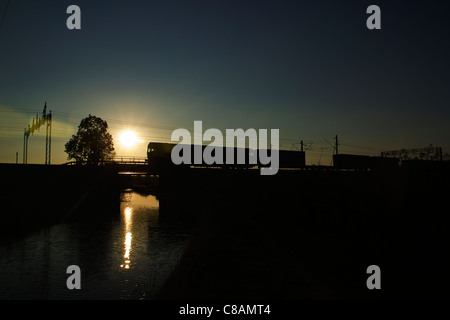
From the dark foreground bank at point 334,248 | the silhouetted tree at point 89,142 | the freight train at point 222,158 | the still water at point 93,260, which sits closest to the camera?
the dark foreground bank at point 334,248

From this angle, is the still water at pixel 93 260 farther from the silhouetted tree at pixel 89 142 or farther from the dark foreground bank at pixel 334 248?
the silhouetted tree at pixel 89 142

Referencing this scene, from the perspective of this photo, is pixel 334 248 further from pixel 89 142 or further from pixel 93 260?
pixel 89 142

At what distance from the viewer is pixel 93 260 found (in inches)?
872

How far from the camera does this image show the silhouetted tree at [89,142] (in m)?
84.8

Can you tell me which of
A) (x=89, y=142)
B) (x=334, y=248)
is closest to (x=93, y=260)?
(x=334, y=248)

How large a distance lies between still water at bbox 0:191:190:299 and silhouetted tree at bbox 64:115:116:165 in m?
52.8

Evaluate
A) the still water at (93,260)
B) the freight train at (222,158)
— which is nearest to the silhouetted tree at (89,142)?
the freight train at (222,158)

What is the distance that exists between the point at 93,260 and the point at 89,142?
69.2 meters

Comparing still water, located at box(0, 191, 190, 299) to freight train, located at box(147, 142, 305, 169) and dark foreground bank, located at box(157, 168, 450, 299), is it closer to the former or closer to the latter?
dark foreground bank, located at box(157, 168, 450, 299)

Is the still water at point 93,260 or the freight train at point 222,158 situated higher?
the freight train at point 222,158

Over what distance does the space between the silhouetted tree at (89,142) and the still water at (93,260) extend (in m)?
52.8

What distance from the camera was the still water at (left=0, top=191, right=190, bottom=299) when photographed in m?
16.2
